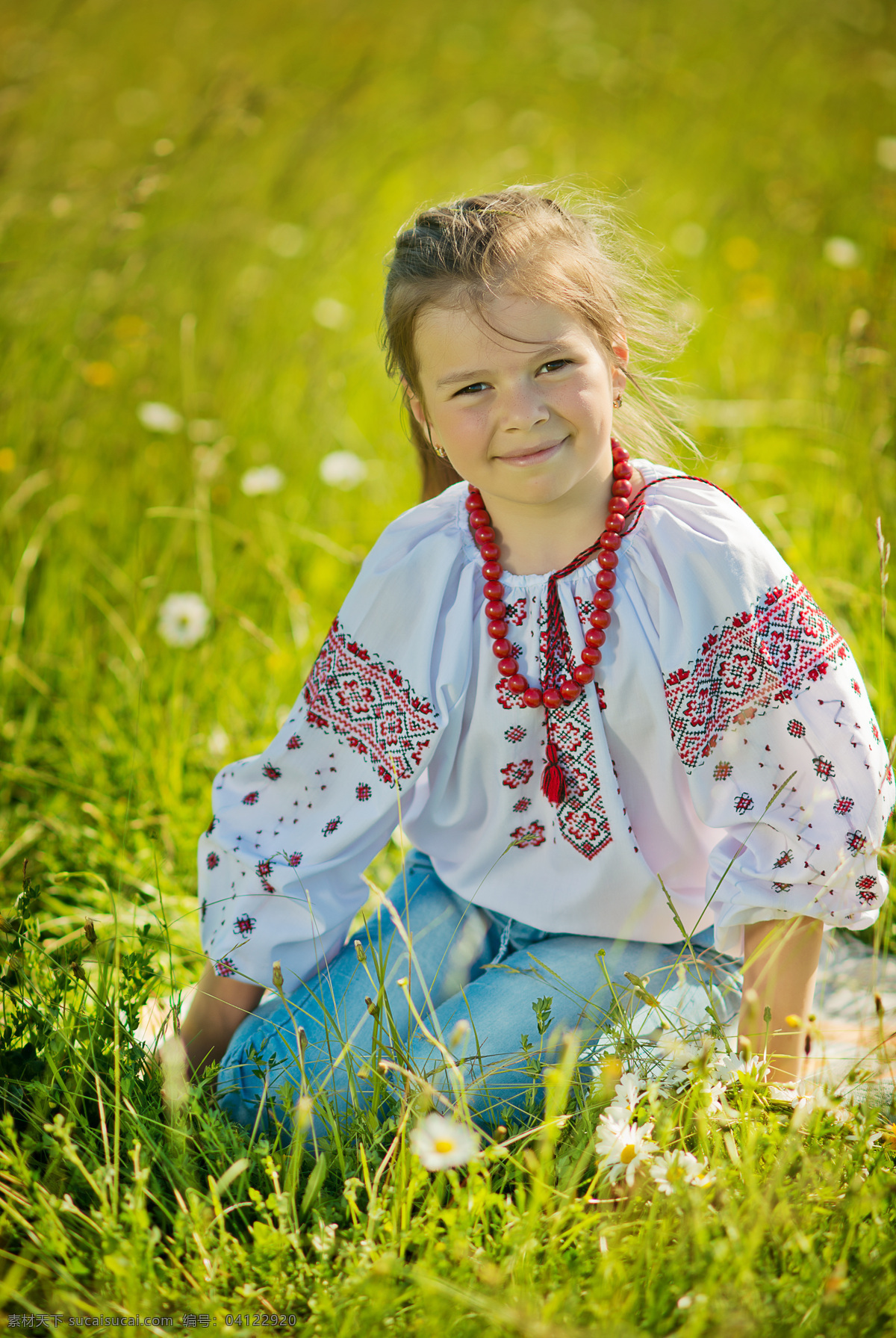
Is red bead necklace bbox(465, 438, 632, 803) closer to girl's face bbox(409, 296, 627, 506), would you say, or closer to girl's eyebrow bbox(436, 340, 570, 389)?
girl's face bbox(409, 296, 627, 506)

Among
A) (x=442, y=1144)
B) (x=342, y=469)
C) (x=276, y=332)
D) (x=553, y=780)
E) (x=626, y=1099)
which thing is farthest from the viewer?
(x=276, y=332)

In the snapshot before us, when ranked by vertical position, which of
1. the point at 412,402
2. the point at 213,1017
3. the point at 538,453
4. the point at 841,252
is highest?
the point at 841,252

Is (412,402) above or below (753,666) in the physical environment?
above

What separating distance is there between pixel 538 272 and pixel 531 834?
2.72ft

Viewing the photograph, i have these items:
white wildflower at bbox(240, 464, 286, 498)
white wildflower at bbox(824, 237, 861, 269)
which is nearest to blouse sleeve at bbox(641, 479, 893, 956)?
white wildflower at bbox(240, 464, 286, 498)

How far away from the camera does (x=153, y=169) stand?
2389 mm

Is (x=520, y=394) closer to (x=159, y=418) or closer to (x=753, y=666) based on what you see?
(x=753, y=666)

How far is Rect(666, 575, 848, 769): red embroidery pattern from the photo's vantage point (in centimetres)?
143

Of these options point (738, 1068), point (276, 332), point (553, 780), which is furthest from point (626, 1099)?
point (276, 332)

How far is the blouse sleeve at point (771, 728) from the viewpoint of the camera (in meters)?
1.43

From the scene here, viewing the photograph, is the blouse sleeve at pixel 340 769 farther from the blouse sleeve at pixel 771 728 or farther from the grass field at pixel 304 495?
the blouse sleeve at pixel 771 728

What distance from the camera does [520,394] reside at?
1.43 meters

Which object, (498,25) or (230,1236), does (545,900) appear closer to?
(230,1236)

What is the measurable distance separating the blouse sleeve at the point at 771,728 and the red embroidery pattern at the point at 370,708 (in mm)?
395
